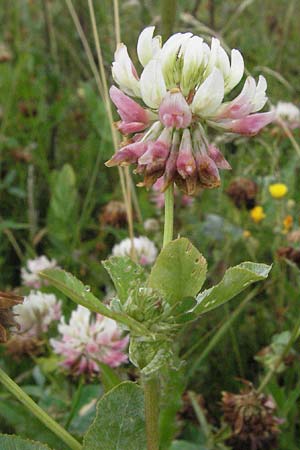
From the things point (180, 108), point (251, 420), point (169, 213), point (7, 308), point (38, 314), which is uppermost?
point (180, 108)

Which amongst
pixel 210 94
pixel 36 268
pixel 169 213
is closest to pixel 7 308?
pixel 169 213

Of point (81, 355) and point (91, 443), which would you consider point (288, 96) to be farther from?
point (91, 443)

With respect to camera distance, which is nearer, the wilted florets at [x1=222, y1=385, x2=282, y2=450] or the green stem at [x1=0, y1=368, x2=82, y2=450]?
the green stem at [x1=0, y1=368, x2=82, y2=450]

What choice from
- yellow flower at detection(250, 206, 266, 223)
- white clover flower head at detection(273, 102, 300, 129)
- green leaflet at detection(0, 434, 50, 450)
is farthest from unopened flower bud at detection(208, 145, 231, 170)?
white clover flower head at detection(273, 102, 300, 129)

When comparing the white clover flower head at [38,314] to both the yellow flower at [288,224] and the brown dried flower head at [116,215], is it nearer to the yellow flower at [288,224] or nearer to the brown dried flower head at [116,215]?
the brown dried flower head at [116,215]

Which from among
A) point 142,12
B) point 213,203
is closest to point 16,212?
point 213,203

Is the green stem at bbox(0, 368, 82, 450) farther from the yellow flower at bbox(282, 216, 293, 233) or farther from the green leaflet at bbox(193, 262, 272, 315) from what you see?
the yellow flower at bbox(282, 216, 293, 233)

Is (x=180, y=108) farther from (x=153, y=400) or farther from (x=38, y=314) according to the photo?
(x=38, y=314)
